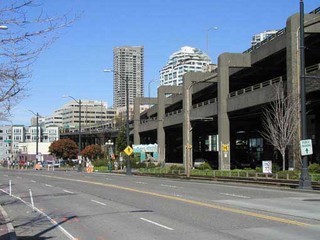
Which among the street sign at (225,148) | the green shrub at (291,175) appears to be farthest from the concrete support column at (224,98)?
the green shrub at (291,175)

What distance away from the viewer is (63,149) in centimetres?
13100

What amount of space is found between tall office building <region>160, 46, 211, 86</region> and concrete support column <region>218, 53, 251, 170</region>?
6358 cm

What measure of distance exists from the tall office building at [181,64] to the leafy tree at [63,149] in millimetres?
30490

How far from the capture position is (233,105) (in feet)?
180

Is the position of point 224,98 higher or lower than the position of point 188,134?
higher

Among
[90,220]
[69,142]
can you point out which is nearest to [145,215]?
[90,220]

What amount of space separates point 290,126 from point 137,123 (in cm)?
5979

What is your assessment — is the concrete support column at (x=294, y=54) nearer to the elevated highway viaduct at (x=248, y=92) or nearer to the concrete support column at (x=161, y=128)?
the elevated highway viaduct at (x=248, y=92)

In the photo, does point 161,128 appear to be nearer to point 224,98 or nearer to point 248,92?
point 224,98

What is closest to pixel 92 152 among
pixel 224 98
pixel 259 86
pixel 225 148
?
pixel 224 98

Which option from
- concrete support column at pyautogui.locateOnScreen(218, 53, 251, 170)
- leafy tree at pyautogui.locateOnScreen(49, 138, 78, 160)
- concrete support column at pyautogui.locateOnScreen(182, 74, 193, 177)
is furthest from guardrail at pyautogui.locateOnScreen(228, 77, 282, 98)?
leafy tree at pyautogui.locateOnScreen(49, 138, 78, 160)

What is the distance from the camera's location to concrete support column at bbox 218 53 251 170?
5416 centimetres

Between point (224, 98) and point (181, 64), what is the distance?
7239 cm

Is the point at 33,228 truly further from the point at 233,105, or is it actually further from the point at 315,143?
the point at 315,143
